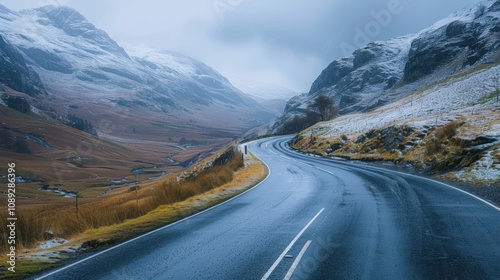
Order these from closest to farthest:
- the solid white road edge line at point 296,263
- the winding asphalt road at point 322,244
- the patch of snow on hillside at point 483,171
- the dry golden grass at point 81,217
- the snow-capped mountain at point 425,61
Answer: the solid white road edge line at point 296,263
the winding asphalt road at point 322,244
the dry golden grass at point 81,217
the patch of snow on hillside at point 483,171
the snow-capped mountain at point 425,61

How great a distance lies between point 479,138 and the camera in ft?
67.6

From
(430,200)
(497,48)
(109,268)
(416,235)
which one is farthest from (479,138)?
(497,48)

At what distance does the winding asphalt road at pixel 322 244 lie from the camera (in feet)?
20.8

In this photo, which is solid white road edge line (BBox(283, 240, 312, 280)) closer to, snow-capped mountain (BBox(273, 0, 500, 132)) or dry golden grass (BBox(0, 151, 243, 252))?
dry golden grass (BBox(0, 151, 243, 252))

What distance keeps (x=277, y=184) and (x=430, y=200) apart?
842 centimetres

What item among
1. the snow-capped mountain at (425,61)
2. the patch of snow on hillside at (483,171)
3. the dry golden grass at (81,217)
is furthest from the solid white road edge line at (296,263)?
the snow-capped mountain at (425,61)

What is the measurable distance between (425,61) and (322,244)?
131265mm

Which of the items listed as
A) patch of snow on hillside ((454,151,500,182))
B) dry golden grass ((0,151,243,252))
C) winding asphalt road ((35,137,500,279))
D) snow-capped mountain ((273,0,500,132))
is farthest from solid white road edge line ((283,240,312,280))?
snow-capped mountain ((273,0,500,132))

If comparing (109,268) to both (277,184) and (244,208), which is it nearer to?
(244,208)

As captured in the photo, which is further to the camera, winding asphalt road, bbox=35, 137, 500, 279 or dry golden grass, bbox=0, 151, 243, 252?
dry golden grass, bbox=0, 151, 243, 252

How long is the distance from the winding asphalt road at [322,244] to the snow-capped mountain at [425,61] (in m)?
79.2

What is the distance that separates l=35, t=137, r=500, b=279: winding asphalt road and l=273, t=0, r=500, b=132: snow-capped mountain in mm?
79196

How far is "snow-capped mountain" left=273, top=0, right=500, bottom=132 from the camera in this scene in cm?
9519

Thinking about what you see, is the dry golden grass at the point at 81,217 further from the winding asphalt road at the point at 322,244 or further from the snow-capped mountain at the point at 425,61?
the snow-capped mountain at the point at 425,61
